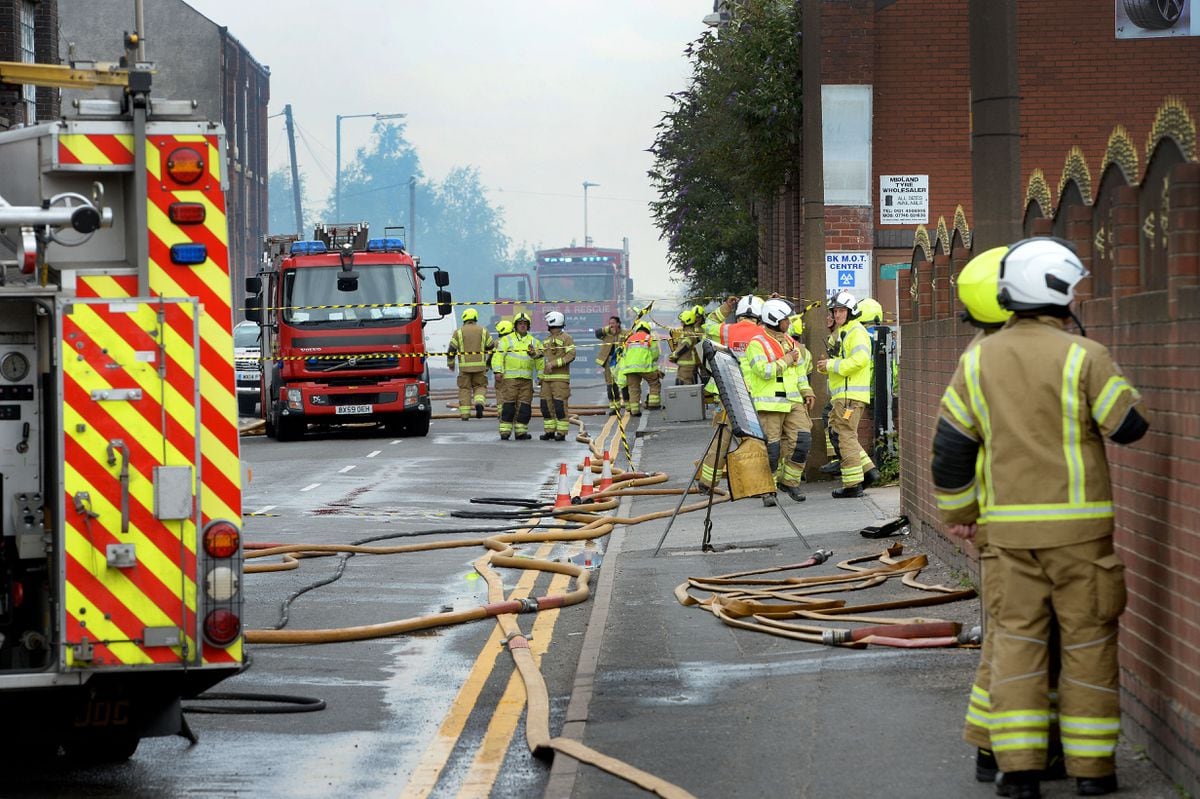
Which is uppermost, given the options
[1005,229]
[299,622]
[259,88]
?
[259,88]

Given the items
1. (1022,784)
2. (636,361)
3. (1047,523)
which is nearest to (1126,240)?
(1047,523)

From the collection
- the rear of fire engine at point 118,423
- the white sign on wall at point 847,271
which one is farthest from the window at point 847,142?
the rear of fire engine at point 118,423

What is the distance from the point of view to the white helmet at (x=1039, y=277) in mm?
6000

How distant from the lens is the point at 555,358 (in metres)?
28.7

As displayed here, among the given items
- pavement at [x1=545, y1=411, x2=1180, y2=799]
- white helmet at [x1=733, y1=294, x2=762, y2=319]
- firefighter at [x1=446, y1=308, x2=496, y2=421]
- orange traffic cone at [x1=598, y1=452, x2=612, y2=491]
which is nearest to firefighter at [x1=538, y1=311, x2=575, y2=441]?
firefighter at [x1=446, y1=308, x2=496, y2=421]

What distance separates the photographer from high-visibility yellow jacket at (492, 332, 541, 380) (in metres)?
28.2

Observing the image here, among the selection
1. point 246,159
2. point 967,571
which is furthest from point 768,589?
point 246,159

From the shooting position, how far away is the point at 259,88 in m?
70.2

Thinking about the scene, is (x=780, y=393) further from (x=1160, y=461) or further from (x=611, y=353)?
(x=611, y=353)

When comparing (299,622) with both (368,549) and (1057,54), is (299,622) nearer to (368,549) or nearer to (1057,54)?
(368,549)

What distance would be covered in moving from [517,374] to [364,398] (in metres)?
2.52

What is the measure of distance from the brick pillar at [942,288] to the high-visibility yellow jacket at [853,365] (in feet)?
10.8

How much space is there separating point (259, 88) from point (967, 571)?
62.6 meters

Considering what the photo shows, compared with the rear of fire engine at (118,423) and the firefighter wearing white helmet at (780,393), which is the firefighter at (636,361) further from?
the rear of fire engine at (118,423)
